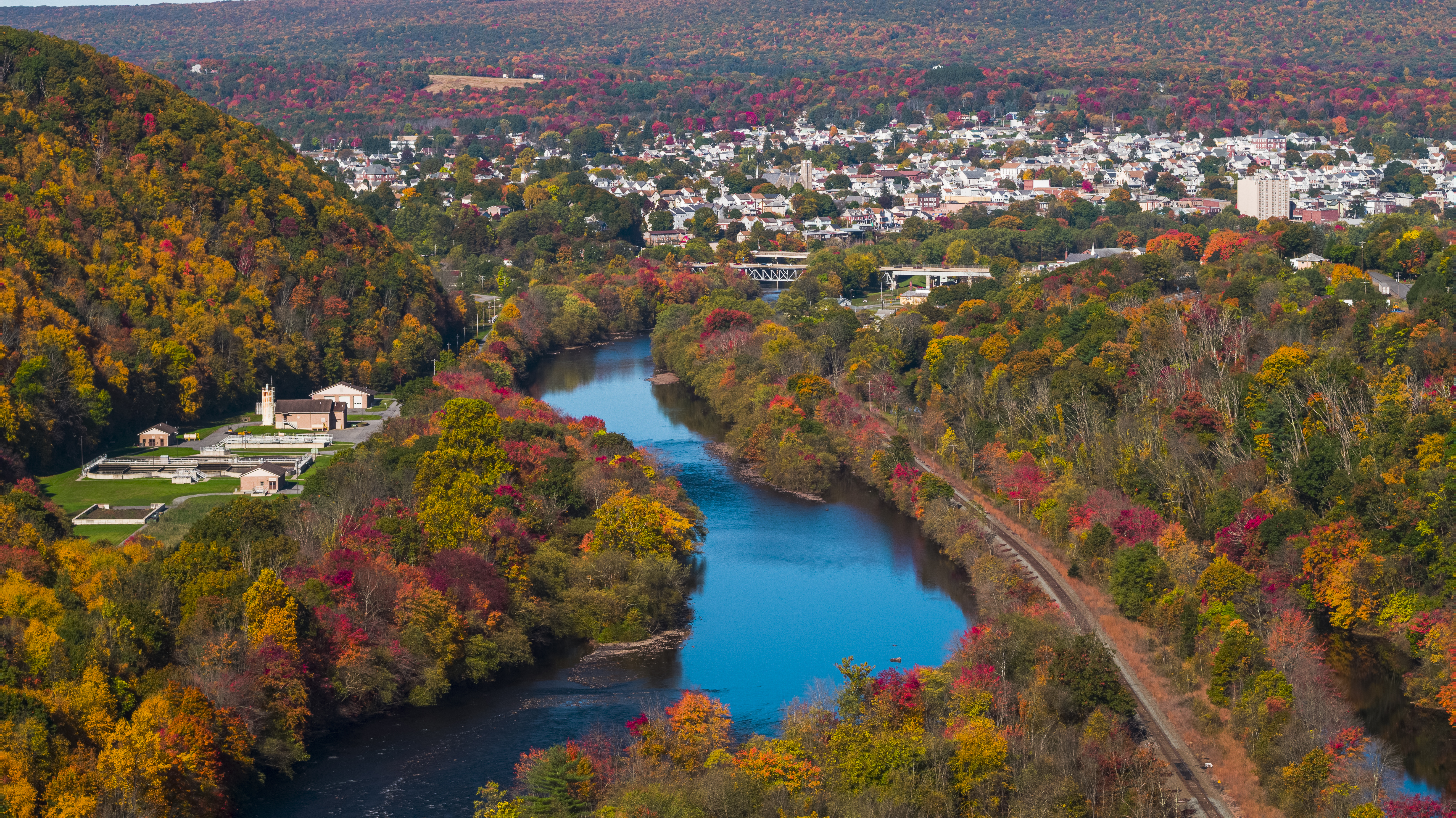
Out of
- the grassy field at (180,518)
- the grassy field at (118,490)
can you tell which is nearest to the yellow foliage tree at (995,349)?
the grassy field at (118,490)

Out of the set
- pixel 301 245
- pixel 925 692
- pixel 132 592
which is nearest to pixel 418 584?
pixel 132 592

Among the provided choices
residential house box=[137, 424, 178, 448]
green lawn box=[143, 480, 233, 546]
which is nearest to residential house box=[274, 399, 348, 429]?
residential house box=[137, 424, 178, 448]

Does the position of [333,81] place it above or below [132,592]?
above

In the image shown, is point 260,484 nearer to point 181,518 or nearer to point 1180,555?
point 181,518

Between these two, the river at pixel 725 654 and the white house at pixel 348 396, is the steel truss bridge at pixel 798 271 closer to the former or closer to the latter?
the white house at pixel 348 396

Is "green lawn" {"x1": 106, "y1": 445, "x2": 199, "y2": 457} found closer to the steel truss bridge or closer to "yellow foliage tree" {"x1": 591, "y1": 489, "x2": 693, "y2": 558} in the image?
"yellow foliage tree" {"x1": 591, "y1": 489, "x2": 693, "y2": 558}

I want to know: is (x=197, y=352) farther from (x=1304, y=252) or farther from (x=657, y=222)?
(x=657, y=222)
